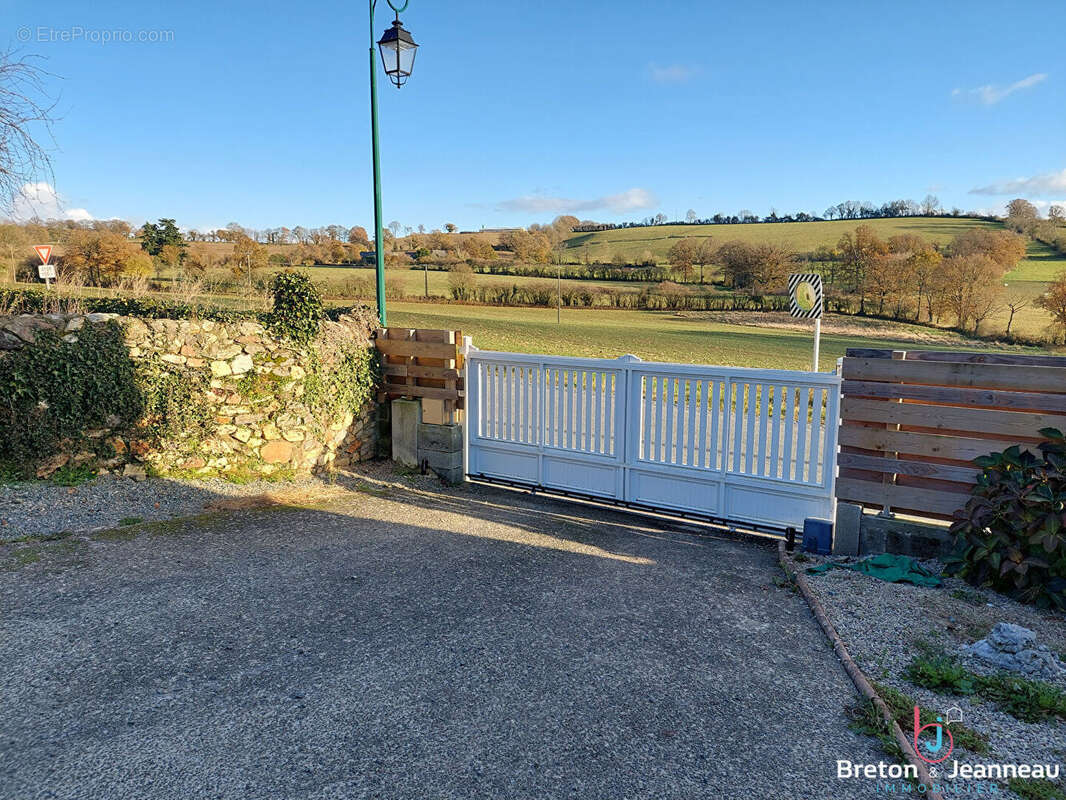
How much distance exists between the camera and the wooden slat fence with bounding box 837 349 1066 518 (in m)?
4.44

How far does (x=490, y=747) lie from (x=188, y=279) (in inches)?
366

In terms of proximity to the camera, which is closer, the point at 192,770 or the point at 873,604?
the point at 192,770

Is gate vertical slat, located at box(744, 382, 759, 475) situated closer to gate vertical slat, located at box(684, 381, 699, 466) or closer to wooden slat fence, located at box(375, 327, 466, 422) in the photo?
gate vertical slat, located at box(684, 381, 699, 466)

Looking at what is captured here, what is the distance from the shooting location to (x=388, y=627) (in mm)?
3809

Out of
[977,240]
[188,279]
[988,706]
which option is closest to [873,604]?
[988,706]

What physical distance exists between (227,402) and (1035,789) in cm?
674

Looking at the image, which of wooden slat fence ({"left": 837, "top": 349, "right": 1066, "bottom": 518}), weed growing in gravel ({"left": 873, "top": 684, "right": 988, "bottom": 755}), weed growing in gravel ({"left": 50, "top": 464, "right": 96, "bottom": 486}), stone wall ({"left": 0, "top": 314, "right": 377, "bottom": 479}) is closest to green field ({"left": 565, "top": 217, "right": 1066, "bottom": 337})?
wooden slat fence ({"left": 837, "top": 349, "right": 1066, "bottom": 518})

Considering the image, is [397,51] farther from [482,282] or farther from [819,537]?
[482,282]

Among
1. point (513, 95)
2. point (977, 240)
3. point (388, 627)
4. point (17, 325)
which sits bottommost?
point (388, 627)

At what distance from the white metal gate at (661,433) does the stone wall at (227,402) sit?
1.63 metres

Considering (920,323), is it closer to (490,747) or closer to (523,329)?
(523,329)

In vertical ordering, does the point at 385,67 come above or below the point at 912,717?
above

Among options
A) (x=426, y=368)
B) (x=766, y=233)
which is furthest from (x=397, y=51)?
(x=766, y=233)

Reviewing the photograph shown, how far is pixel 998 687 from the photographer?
10.1ft
